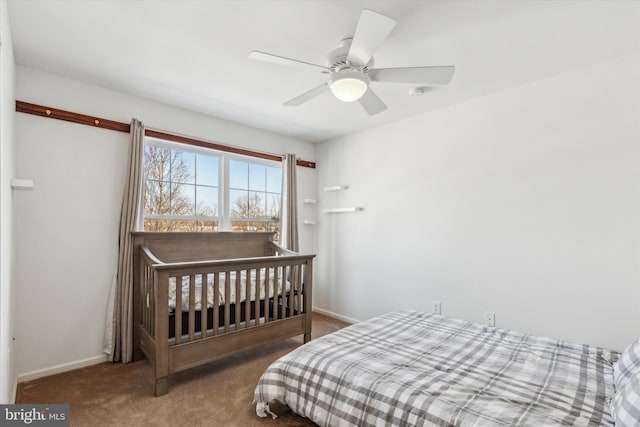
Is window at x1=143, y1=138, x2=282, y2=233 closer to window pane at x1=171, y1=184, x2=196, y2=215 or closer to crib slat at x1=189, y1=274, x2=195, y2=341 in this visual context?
window pane at x1=171, y1=184, x2=196, y2=215

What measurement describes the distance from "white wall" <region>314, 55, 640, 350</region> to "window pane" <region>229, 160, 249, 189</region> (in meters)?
1.41

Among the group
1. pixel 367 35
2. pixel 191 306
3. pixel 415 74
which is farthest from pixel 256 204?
pixel 367 35

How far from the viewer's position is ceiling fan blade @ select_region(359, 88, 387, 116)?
2049mm

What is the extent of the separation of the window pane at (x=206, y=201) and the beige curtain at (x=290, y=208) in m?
0.87

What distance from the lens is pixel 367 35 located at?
1504 mm

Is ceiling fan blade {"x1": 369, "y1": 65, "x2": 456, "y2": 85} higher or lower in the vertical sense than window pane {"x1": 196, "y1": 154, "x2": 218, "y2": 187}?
higher

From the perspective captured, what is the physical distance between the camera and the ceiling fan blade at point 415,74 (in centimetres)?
172

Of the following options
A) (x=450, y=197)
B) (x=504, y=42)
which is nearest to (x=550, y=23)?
(x=504, y=42)

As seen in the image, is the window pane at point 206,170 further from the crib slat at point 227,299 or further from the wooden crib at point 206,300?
the crib slat at point 227,299

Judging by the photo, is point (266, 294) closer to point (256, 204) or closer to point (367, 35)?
point (256, 204)

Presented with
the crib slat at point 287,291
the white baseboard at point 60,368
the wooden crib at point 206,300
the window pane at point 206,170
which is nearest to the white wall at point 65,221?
the white baseboard at point 60,368

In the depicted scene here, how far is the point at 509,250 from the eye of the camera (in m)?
2.64

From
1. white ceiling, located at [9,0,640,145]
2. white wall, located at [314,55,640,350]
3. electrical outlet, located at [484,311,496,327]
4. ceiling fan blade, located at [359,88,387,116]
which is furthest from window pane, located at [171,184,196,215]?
electrical outlet, located at [484,311,496,327]

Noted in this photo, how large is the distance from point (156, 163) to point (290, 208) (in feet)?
5.21
